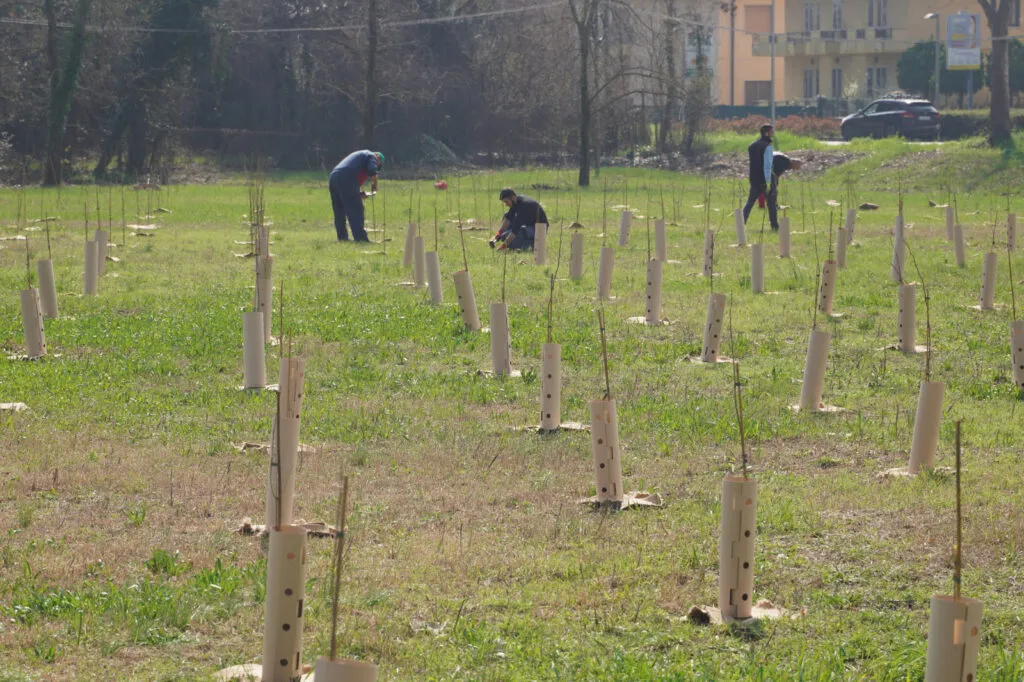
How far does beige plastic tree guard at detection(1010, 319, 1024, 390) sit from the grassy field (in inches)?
9.5

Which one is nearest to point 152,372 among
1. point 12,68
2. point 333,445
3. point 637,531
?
point 333,445

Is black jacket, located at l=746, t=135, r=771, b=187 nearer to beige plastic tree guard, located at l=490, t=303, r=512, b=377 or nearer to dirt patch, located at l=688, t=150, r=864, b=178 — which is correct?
beige plastic tree guard, located at l=490, t=303, r=512, b=377

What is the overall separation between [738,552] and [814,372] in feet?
15.6

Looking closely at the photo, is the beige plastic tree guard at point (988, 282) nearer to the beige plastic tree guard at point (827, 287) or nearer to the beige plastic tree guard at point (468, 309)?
the beige plastic tree guard at point (827, 287)

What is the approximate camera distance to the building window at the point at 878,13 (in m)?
73.2

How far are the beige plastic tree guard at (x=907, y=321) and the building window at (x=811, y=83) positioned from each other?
6531cm

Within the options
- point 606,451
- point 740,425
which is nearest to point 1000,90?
point 606,451

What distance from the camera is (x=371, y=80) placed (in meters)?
48.7

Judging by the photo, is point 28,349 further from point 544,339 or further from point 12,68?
point 12,68

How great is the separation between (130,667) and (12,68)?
43010mm

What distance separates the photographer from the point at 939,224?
2828cm

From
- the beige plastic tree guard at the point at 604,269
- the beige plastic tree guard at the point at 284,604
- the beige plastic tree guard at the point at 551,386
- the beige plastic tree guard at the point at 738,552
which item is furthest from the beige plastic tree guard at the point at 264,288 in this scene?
the beige plastic tree guard at the point at 284,604

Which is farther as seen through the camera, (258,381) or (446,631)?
(258,381)

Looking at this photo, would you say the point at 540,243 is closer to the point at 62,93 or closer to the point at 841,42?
the point at 62,93
